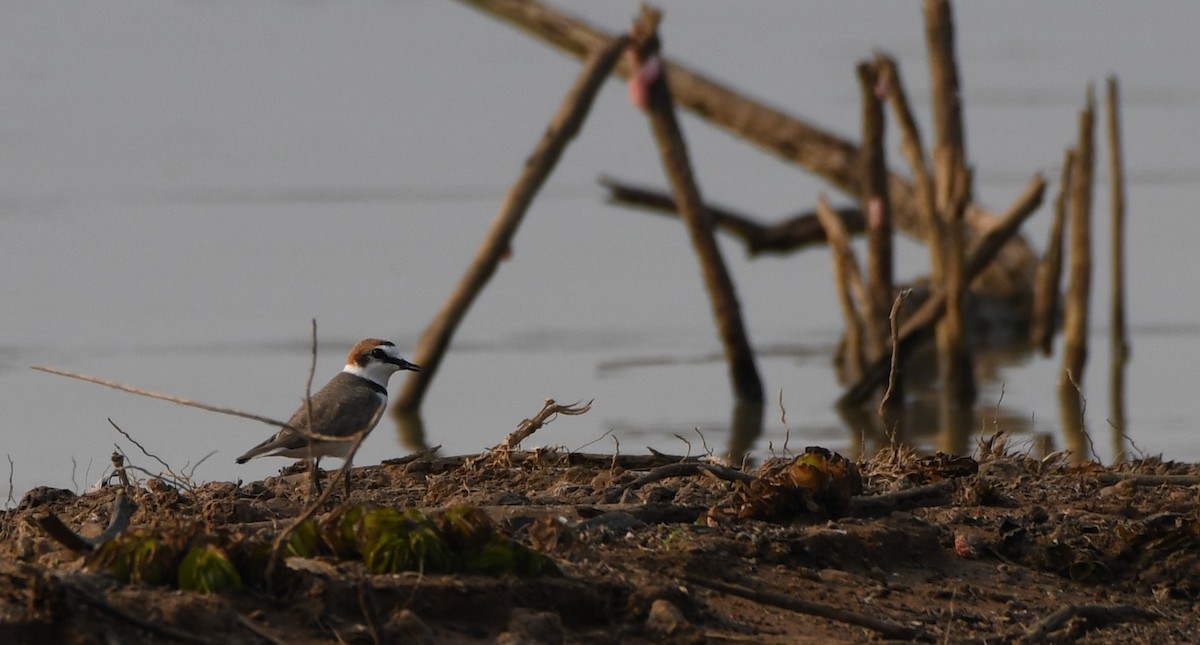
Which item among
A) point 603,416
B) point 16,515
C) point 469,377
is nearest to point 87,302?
point 469,377

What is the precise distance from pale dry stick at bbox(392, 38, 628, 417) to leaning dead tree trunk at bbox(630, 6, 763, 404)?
0.21 metres

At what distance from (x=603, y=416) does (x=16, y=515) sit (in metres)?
6.89

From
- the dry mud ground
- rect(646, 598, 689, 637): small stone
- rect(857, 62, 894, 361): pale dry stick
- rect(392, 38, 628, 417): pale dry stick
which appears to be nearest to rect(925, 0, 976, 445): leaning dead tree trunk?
rect(857, 62, 894, 361): pale dry stick

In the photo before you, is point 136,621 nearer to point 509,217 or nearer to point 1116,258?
point 509,217

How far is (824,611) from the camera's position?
219 inches

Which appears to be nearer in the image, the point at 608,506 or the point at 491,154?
the point at 608,506

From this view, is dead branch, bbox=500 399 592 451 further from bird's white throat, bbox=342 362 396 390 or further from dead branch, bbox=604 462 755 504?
bird's white throat, bbox=342 362 396 390

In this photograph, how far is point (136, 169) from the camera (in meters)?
22.6

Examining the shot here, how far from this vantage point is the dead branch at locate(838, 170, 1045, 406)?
43.4 feet

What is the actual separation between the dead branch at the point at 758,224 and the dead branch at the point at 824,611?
1074cm

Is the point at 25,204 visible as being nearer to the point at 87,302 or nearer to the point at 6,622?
the point at 87,302

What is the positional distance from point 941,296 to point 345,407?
5651mm

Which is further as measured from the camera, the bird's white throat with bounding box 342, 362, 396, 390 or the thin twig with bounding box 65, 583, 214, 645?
the bird's white throat with bounding box 342, 362, 396, 390

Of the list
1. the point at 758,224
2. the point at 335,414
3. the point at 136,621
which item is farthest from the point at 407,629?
the point at 758,224
